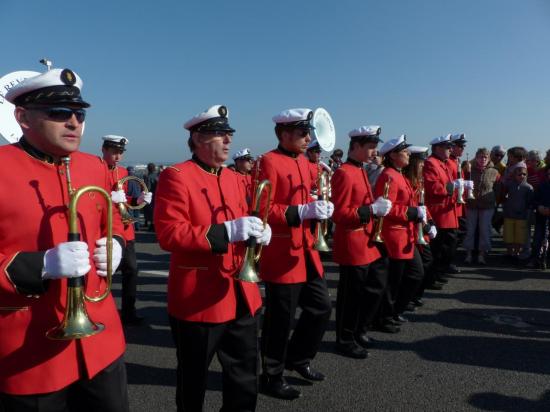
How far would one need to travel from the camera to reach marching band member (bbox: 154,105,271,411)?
2580 mm

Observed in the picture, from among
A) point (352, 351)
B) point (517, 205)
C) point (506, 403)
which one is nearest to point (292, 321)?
point (352, 351)

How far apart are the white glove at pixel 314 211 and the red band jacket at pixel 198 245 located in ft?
2.56

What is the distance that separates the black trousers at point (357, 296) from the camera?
428cm

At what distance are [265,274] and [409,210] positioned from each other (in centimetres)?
201

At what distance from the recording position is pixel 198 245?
8.25 ft

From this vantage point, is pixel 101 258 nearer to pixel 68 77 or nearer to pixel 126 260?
pixel 68 77

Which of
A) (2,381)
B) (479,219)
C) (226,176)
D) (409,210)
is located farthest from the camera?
(479,219)

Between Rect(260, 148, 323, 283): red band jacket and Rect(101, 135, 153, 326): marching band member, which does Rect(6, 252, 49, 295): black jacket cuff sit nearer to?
Rect(260, 148, 323, 283): red band jacket

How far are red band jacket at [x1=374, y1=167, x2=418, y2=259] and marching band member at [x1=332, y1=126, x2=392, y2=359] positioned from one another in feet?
1.29

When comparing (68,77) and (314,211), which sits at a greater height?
(68,77)

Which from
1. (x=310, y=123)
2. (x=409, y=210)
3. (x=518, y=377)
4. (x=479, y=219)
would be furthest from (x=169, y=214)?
(x=479, y=219)

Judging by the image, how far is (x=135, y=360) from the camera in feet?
14.1

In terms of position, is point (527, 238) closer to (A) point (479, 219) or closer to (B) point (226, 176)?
(A) point (479, 219)

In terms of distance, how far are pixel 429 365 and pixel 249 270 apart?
239cm
